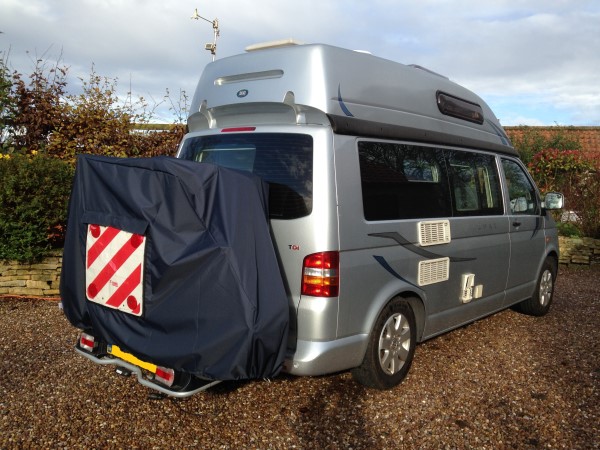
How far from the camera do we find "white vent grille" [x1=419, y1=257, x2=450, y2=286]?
4328mm

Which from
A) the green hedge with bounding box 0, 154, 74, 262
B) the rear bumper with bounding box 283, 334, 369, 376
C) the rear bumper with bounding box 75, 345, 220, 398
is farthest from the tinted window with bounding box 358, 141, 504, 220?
the green hedge with bounding box 0, 154, 74, 262

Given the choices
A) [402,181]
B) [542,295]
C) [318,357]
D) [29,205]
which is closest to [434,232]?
[402,181]

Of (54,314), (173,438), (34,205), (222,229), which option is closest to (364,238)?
(222,229)

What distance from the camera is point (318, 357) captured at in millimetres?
3494

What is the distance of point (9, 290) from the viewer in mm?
6980

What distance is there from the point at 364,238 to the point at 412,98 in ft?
4.88

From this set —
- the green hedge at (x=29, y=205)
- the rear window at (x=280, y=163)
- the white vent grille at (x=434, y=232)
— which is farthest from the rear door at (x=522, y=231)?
the green hedge at (x=29, y=205)

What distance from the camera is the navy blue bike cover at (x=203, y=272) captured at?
3062 mm

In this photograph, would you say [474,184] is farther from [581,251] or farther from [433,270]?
[581,251]

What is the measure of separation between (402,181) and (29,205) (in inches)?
185

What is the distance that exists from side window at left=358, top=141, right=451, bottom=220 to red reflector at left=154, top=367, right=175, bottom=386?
63.9 inches

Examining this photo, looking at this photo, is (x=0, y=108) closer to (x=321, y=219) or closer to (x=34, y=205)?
(x=34, y=205)

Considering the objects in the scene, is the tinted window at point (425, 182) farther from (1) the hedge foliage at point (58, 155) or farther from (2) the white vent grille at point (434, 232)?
(1) the hedge foliage at point (58, 155)

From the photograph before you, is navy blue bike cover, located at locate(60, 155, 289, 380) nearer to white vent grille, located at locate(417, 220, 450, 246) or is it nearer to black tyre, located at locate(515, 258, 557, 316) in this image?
white vent grille, located at locate(417, 220, 450, 246)
